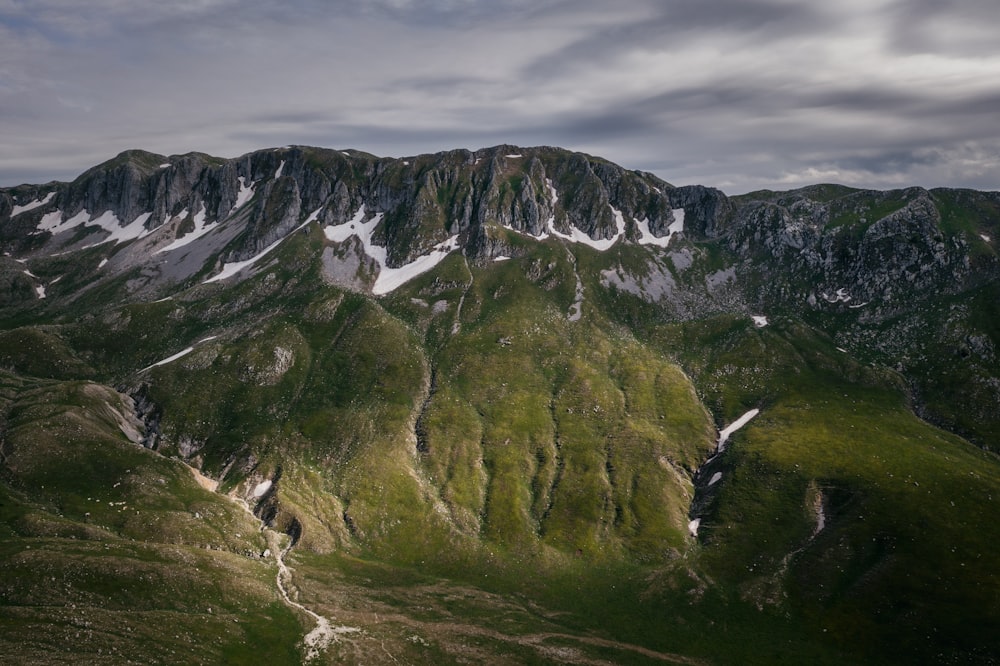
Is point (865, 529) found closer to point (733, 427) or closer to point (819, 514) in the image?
point (819, 514)

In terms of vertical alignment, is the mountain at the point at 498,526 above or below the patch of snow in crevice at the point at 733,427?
below

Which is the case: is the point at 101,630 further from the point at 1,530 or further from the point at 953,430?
the point at 953,430

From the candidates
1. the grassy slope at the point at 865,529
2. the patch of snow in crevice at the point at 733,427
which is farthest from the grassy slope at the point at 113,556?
the patch of snow in crevice at the point at 733,427

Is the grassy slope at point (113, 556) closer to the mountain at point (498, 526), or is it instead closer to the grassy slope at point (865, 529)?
the mountain at point (498, 526)

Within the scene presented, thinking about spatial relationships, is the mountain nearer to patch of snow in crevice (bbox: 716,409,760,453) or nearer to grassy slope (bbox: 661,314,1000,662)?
grassy slope (bbox: 661,314,1000,662)

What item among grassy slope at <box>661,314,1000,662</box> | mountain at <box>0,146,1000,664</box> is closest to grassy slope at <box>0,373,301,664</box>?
mountain at <box>0,146,1000,664</box>

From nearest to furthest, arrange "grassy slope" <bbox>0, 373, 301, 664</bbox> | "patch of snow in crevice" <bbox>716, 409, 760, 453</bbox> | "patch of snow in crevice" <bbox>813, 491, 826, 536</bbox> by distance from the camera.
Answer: "grassy slope" <bbox>0, 373, 301, 664</bbox>, "patch of snow in crevice" <bbox>813, 491, 826, 536</bbox>, "patch of snow in crevice" <bbox>716, 409, 760, 453</bbox>

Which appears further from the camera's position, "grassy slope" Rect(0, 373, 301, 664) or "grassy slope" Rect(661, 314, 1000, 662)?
"grassy slope" Rect(661, 314, 1000, 662)

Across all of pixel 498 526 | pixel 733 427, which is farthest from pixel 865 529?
pixel 498 526
